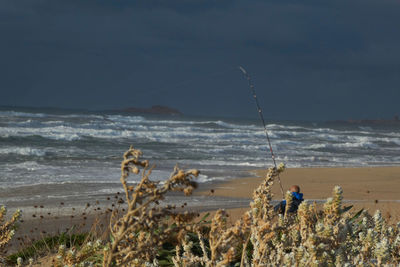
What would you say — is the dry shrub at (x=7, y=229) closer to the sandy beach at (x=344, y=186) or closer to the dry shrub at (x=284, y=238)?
the dry shrub at (x=284, y=238)

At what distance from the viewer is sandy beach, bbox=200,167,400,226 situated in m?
13.2

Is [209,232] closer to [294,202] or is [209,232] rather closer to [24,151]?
[294,202]

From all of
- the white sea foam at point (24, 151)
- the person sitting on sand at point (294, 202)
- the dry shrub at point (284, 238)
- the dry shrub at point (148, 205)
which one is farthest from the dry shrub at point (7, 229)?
the white sea foam at point (24, 151)

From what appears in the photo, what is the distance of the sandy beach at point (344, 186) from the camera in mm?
13242

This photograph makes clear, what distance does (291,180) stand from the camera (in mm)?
17625

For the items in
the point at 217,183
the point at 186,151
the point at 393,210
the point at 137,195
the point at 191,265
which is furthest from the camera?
the point at 186,151

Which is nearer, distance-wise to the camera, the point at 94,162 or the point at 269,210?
the point at 269,210

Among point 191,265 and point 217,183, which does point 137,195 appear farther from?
point 217,183

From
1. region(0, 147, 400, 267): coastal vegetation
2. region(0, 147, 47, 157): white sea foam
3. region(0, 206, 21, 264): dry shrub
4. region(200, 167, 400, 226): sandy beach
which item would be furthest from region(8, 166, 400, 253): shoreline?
region(0, 147, 47, 157): white sea foam

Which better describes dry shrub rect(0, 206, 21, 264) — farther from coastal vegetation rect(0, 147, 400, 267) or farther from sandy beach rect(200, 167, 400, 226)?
sandy beach rect(200, 167, 400, 226)

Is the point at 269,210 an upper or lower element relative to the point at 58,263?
upper

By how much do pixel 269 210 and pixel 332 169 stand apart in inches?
773

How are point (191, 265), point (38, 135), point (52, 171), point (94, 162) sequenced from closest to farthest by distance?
point (191, 265), point (52, 171), point (94, 162), point (38, 135)

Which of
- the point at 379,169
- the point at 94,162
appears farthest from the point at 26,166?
the point at 379,169
